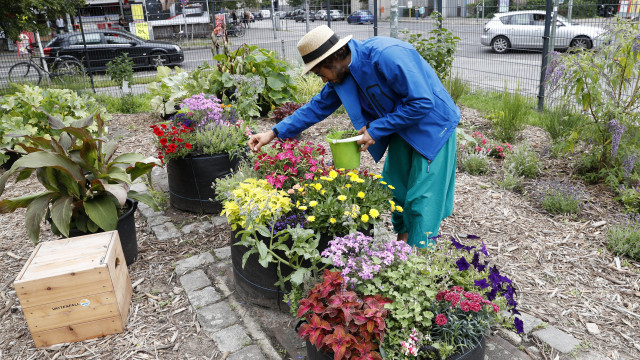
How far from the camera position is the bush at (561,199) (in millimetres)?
3557

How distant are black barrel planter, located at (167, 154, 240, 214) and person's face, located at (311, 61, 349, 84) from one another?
1519 millimetres

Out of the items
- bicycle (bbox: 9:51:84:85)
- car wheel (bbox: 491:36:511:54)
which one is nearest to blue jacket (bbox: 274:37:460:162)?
car wheel (bbox: 491:36:511:54)

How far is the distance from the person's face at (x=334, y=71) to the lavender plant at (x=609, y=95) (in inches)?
96.7

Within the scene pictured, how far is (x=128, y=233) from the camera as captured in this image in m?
3.15

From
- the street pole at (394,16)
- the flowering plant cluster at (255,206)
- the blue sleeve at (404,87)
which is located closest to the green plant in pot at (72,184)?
the flowering plant cluster at (255,206)

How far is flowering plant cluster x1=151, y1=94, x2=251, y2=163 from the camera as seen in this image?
3.58 meters

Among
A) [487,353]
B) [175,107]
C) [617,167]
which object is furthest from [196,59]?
[487,353]

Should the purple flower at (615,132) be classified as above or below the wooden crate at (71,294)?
above

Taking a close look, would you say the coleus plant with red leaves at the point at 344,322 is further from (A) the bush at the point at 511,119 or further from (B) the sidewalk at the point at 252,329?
(A) the bush at the point at 511,119

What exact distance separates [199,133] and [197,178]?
38 centimetres

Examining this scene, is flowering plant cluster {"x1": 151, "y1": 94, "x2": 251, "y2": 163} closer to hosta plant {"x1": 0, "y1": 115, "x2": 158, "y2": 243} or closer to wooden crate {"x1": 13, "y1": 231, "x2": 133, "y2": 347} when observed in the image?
hosta plant {"x1": 0, "y1": 115, "x2": 158, "y2": 243}

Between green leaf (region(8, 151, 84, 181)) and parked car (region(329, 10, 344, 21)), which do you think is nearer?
green leaf (region(8, 151, 84, 181))

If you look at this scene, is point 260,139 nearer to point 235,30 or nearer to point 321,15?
point 235,30

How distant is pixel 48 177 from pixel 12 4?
23.4 ft
